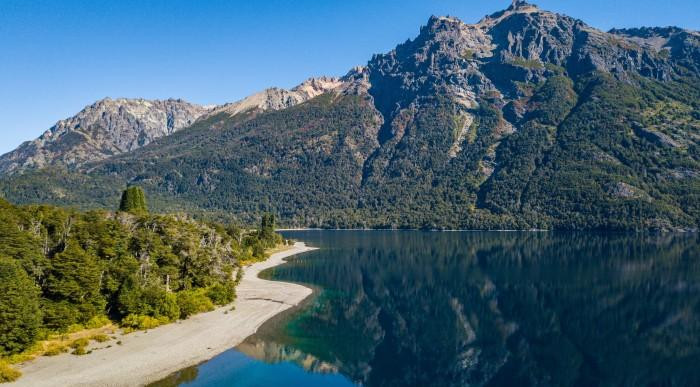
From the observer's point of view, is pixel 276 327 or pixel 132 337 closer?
pixel 132 337

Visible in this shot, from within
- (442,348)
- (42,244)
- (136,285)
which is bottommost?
(442,348)

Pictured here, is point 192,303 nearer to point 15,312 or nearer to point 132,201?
point 15,312

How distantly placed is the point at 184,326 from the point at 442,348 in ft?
130

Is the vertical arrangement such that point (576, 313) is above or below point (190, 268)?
below

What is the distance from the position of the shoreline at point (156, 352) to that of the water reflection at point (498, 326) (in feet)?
16.4

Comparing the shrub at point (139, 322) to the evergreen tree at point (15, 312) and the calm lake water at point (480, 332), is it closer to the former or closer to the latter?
the calm lake water at point (480, 332)

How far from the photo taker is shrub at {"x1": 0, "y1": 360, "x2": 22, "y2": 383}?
5475 cm

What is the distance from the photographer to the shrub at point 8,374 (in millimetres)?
54750

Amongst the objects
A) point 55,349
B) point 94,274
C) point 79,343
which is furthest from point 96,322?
point 55,349

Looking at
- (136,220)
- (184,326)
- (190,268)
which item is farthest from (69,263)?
(136,220)

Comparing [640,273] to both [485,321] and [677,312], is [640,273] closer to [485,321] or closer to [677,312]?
[677,312]

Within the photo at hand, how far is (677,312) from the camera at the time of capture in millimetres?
98938

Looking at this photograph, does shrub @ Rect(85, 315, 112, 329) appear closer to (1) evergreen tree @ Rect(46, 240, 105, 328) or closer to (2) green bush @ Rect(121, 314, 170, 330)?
(1) evergreen tree @ Rect(46, 240, 105, 328)

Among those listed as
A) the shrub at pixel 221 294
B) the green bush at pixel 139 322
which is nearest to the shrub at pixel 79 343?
the green bush at pixel 139 322
